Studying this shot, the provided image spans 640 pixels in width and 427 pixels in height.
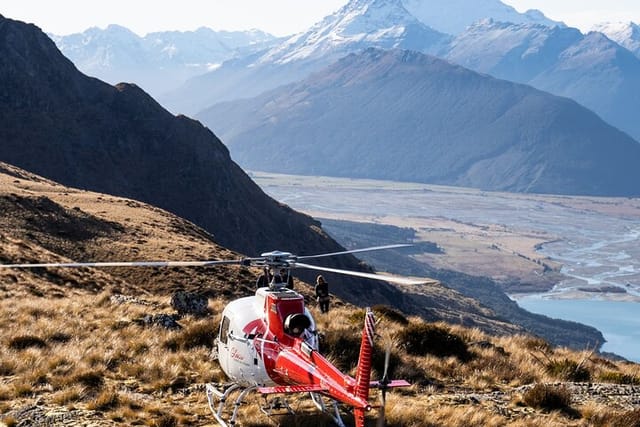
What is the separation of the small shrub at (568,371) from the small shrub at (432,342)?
2.28m

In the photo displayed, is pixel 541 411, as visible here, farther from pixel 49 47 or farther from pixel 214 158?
pixel 49 47

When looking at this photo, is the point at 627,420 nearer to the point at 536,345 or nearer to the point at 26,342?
the point at 536,345

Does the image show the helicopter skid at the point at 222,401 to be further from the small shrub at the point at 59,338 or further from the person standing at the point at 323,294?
the person standing at the point at 323,294

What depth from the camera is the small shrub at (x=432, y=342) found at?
19703 mm

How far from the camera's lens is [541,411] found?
49.8 ft

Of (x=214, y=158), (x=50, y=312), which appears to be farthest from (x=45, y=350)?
(x=214, y=158)

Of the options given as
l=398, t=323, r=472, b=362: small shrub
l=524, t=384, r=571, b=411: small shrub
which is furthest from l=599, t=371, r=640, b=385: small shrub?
l=524, t=384, r=571, b=411: small shrub

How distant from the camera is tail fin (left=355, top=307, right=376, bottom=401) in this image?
31.8 ft

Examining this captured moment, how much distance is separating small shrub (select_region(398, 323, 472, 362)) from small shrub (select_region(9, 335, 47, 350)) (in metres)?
9.69

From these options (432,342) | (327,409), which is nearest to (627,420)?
(327,409)

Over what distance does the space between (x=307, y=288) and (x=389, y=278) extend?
4618 cm

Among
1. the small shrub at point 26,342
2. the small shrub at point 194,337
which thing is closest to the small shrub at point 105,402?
the small shrub at point 194,337

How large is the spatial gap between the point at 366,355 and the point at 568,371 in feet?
37.1

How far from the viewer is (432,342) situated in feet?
65.9
